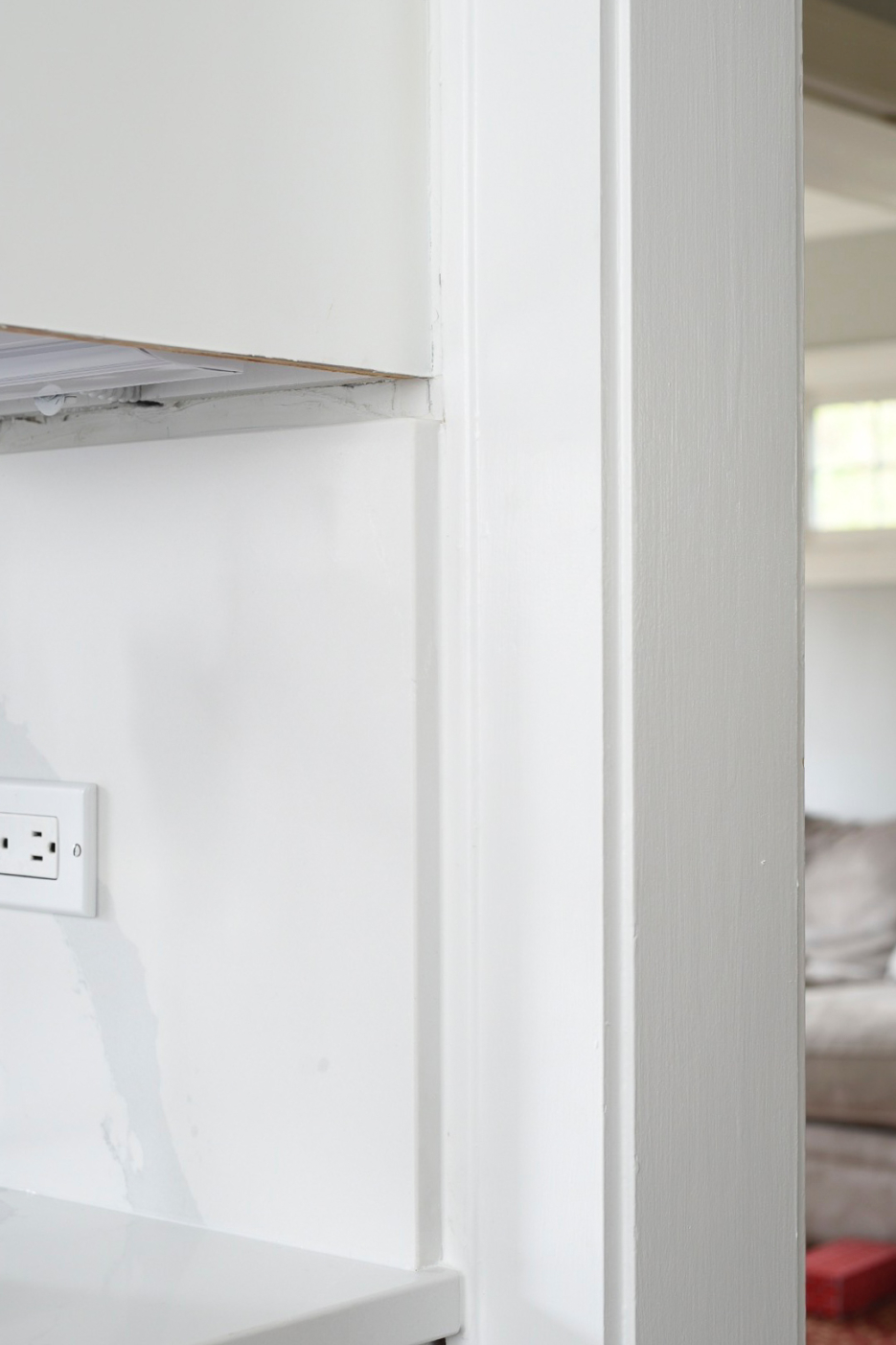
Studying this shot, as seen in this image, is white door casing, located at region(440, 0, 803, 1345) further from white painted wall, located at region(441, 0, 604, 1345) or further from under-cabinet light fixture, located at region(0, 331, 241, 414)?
under-cabinet light fixture, located at region(0, 331, 241, 414)

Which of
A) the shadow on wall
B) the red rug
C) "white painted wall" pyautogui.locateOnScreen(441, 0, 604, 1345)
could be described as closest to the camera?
"white painted wall" pyautogui.locateOnScreen(441, 0, 604, 1345)

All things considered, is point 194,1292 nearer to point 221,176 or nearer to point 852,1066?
point 221,176

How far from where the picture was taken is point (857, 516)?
5.06 meters

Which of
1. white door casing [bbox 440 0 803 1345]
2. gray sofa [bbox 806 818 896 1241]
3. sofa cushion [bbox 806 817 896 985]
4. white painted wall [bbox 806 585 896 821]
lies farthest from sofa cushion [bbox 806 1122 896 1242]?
white door casing [bbox 440 0 803 1345]

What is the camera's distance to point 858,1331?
3062mm

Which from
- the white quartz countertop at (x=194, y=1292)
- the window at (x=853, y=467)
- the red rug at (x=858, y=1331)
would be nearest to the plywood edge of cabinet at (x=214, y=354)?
the white quartz countertop at (x=194, y=1292)

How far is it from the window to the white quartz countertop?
452 centimetres

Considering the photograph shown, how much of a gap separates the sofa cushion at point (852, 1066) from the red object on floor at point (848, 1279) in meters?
0.33

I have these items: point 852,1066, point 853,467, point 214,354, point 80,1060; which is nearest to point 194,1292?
point 80,1060

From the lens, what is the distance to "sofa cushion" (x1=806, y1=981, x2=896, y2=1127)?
3.52 metres

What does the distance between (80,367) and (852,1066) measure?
3.16 metres

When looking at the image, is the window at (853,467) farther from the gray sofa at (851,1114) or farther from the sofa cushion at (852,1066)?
the sofa cushion at (852,1066)

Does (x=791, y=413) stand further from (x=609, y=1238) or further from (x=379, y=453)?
(x=609, y=1238)

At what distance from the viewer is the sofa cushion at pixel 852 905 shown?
4254 millimetres
